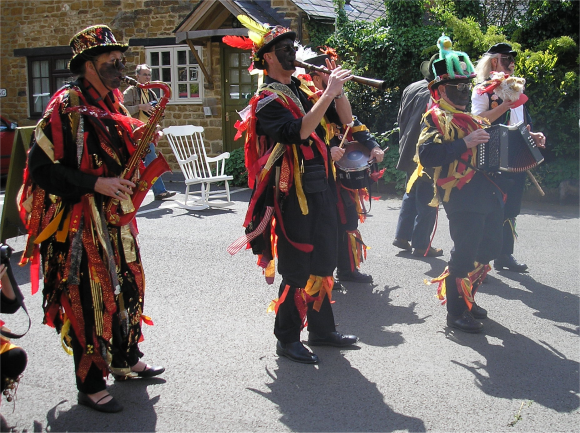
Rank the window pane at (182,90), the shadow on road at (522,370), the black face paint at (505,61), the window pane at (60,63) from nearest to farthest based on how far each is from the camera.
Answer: the shadow on road at (522,370) → the black face paint at (505,61) → the window pane at (182,90) → the window pane at (60,63)

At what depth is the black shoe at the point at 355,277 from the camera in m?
5.24

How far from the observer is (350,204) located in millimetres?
4926

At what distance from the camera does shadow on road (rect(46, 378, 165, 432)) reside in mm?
2914

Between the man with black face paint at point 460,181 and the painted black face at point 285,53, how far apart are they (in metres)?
1.12

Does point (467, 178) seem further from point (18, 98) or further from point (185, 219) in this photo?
point (18, 98)

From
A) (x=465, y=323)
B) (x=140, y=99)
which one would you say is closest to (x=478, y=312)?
(x=465, y=323)

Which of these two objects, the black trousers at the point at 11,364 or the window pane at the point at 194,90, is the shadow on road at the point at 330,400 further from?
the window pane at the point at 194,90

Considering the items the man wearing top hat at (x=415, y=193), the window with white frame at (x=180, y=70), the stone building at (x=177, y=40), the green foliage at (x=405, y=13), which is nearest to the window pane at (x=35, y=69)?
the stone building at (x=177, y=40)

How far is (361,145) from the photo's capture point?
183 inches

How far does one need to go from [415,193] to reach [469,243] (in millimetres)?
2226

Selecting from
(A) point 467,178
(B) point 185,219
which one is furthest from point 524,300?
(B) point 185,219

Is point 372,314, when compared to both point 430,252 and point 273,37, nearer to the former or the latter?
point 430,252

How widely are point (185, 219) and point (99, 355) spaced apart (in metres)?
4.94

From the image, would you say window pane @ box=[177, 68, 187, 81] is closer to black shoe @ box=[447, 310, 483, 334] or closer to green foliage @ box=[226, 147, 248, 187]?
green foliage @ box=[226, 147, 248, 187]
